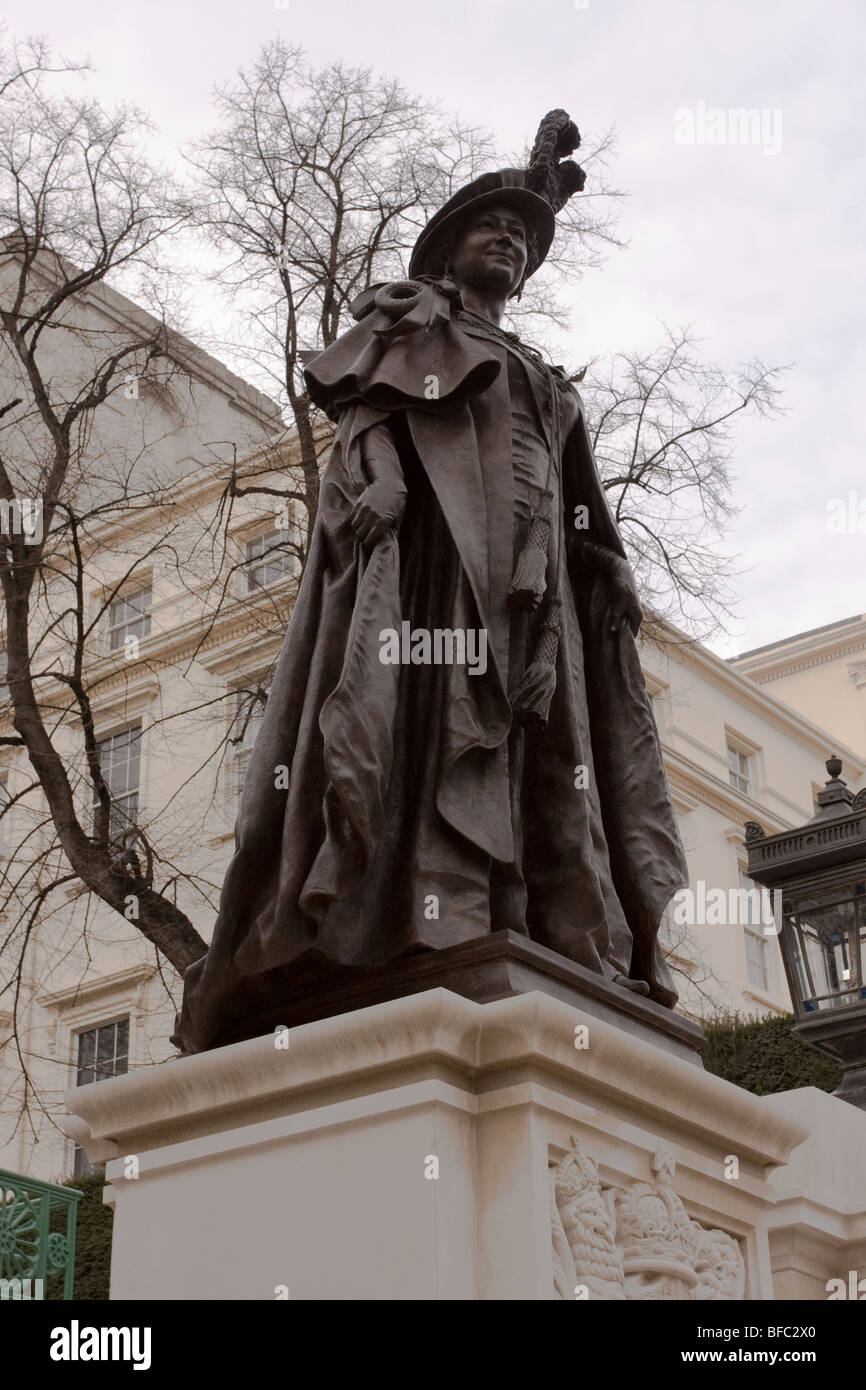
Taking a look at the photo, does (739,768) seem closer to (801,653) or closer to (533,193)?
(801,653)

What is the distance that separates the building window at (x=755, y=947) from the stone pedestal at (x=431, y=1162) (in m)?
29.6

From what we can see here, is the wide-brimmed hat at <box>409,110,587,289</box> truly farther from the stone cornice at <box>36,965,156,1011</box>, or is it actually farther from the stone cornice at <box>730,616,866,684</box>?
the stone cornice at <box>730,616,866,684</box>

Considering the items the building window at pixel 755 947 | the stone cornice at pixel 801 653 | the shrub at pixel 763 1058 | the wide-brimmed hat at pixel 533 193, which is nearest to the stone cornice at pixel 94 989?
the building window at pixel 755 947

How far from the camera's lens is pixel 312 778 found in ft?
14.6

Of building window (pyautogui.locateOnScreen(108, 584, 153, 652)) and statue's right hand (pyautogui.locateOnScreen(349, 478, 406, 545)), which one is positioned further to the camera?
building window (pyautogui.locateOnScreen(108, 584, 153, 652))

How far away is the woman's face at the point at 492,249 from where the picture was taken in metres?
5.41

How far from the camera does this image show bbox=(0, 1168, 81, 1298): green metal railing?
10508mm

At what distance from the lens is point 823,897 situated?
10359 millimetres

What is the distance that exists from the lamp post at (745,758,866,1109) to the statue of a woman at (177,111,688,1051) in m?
4.89

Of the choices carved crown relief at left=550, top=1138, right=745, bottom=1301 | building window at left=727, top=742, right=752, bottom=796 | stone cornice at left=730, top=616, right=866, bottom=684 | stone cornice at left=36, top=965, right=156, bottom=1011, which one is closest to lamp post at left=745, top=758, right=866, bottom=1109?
carved crown relief at left=550, top=1138, right=745, bottom=1301

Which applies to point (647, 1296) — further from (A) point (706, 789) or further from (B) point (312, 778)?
(A) point (706, 789)

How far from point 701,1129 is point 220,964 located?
1.21 m

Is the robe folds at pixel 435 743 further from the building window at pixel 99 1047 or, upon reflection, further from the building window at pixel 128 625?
the building window at pixel 128 625
